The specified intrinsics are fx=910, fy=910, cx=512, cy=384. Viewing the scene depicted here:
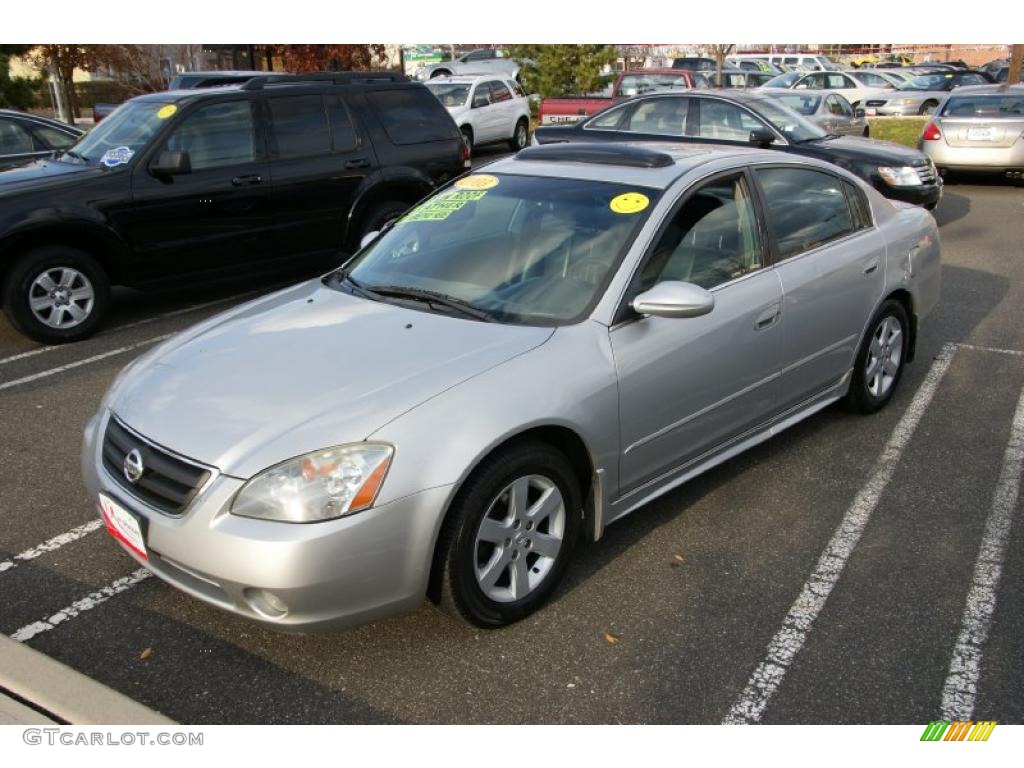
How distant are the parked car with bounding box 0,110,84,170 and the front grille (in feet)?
25.6

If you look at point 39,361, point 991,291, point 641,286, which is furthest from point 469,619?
point 991,291

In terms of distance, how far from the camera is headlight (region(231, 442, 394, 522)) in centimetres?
274

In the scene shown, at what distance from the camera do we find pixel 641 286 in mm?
3621

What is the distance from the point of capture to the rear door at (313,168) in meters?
7.63

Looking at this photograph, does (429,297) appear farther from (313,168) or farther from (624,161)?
(313,168)

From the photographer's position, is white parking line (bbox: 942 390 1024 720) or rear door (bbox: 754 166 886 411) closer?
white parking line (bbox: 942 390 1024 720)

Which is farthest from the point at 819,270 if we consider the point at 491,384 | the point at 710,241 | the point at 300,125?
the point at 300,125

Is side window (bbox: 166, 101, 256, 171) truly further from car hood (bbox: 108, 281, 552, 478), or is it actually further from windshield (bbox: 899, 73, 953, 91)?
windshield (bbox: 899, 73, 953, 91)

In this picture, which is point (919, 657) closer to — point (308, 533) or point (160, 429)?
point (308, 533)

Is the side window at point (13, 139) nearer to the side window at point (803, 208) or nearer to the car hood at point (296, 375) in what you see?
the car hood at point (296, 375)

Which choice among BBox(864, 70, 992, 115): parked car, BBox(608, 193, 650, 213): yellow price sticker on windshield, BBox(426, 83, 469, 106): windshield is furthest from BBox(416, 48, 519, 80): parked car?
BBox(608, 193, 650, 213): yellow price sticker on windshield

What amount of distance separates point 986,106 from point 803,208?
11.1 meters

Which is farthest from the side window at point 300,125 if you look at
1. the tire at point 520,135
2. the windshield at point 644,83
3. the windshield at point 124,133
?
the tire at point 520,135

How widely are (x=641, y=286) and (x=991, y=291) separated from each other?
586 centimetres
